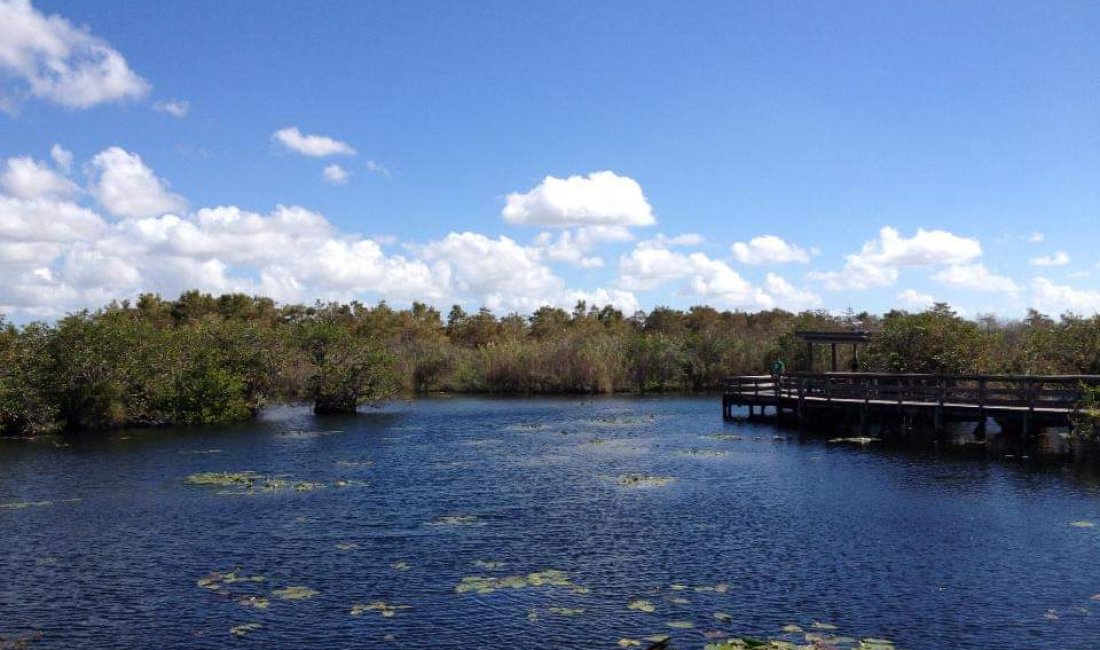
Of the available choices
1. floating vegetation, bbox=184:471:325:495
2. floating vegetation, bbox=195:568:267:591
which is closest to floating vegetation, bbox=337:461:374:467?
floating vegetation, bbox=184:471:325:495

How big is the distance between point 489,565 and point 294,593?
3.54m

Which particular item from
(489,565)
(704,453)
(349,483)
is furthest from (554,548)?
(704,453)

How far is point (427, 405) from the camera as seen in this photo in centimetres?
5975

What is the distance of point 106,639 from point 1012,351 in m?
44.0

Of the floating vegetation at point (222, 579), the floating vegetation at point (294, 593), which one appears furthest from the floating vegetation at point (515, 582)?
the floating vegetation at point (222, 579)

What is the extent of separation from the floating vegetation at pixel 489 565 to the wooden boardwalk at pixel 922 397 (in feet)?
71.6

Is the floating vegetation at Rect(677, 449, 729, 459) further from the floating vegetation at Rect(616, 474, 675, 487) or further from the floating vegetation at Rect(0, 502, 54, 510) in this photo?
the floating vegetation at Rect(0, 502, 54, 510)

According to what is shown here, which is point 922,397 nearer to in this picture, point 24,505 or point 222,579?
point 222,579

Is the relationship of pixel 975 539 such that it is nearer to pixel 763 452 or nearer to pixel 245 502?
pixel 763 452

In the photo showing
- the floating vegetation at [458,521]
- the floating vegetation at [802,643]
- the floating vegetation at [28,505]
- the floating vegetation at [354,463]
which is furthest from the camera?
the floating vegetation at [354,463]

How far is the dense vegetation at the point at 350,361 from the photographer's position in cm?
4044

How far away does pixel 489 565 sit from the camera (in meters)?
16.3

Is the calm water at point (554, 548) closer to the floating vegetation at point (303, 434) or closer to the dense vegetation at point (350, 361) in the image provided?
the floating vegetation at point (303, 434)

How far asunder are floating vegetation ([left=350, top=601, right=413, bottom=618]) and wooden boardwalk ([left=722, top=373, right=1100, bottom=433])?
24484 millimetres
